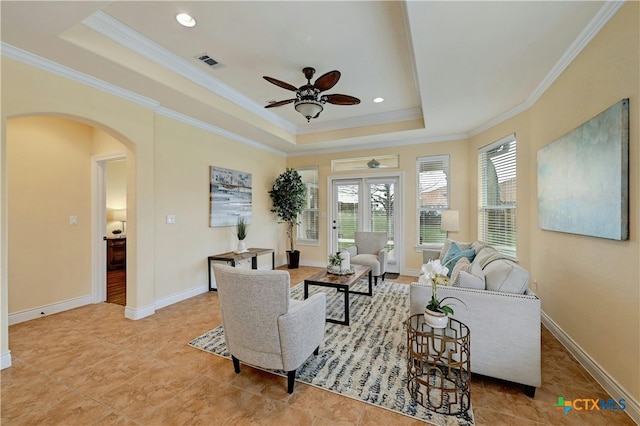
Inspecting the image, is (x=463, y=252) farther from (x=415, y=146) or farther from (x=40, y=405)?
(x=40, y=405)

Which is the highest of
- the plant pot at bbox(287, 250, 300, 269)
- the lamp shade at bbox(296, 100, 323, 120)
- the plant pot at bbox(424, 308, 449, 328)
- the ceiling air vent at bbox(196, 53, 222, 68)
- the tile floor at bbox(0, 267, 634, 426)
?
the ceiling air vent at bbox(196, 53, 222, 68)

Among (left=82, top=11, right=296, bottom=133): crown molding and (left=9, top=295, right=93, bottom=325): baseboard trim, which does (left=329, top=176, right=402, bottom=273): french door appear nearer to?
(left=82, top=11, right=296, bottom=133): crown molding

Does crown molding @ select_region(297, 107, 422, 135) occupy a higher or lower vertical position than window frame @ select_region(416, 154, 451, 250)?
higher

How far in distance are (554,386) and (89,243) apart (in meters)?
5.49

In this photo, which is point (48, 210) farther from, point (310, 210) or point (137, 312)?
point (310, 210)

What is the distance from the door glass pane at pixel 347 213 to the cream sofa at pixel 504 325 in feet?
12.8

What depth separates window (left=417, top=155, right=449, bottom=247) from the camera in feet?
17.2

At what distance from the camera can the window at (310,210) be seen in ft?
20.7

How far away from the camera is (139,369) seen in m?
2.26

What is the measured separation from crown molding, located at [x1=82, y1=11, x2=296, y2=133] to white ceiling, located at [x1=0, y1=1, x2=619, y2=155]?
10mm

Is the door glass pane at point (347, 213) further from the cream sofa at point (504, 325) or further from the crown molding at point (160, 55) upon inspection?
the cream sofa at point (504, 325)

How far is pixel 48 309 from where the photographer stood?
3441 millimetres

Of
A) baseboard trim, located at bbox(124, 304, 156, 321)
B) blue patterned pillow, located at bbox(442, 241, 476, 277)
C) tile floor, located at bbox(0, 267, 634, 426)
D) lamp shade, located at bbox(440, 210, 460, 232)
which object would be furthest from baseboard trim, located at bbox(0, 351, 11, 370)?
lamp shade, located at bbox(440, 210, 460, 232)

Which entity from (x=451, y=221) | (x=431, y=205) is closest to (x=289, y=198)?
(x=431, y=205)
